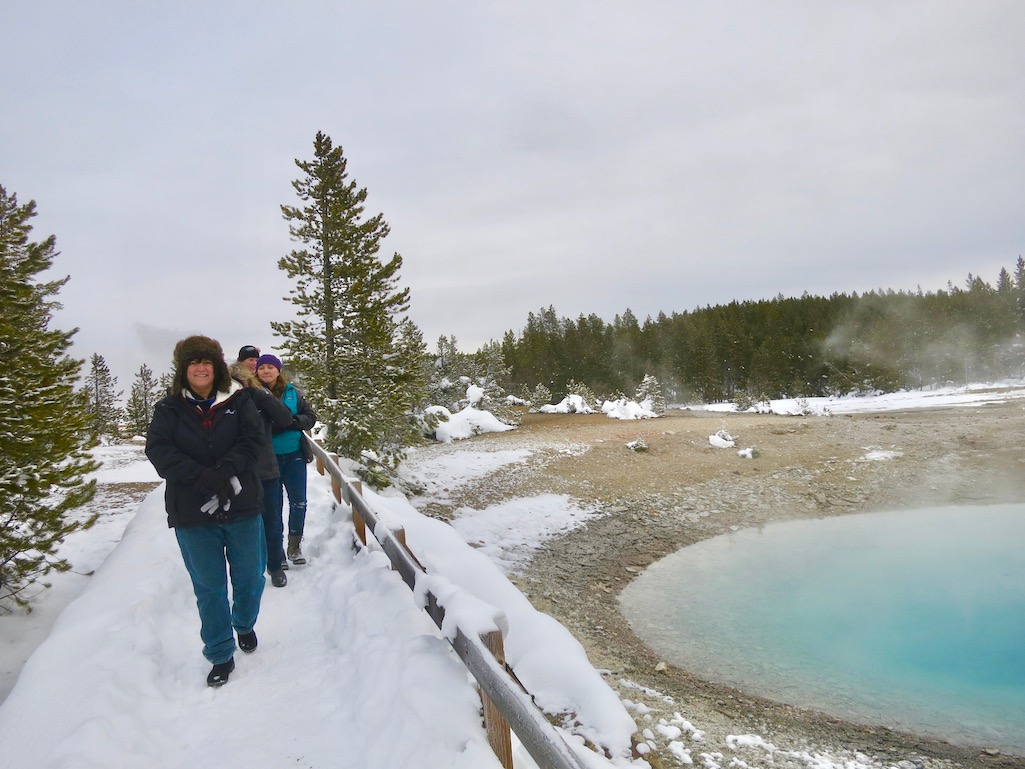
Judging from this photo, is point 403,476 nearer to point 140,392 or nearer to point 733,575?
point 733,575

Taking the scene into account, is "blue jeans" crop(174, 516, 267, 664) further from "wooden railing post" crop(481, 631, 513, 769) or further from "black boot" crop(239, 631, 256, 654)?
"wooden railing post" crop(481, 631, 513, 769)

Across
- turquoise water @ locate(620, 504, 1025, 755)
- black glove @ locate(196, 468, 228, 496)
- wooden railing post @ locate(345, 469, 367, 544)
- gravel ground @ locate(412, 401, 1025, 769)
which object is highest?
black glove @ locate(196, 468, 228, 496)

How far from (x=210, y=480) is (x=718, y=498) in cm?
1444

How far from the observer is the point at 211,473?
10.9 ft

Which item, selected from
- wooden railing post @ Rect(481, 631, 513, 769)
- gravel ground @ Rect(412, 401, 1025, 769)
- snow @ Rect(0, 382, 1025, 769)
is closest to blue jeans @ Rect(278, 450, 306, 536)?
snow @ Rect(0, 382, 1025, 769)

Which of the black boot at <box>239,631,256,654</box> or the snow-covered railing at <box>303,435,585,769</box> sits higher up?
the snow-covered railing at <box>303,435,585,769</box>

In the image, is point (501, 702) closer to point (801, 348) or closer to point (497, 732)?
point (497, 732)

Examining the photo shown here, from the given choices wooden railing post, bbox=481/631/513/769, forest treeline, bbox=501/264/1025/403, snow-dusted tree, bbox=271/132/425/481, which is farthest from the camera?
forest treeline, bbox=501/264/1025/403

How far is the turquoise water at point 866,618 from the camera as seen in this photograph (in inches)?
239

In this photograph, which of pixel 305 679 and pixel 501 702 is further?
pixel 305 679

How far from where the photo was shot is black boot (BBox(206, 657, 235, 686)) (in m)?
3.57

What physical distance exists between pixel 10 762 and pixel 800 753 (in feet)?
19.7

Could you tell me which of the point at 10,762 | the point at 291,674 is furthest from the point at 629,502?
the point at 10,762

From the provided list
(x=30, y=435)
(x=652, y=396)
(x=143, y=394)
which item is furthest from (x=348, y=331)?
(x=143, y=394)
